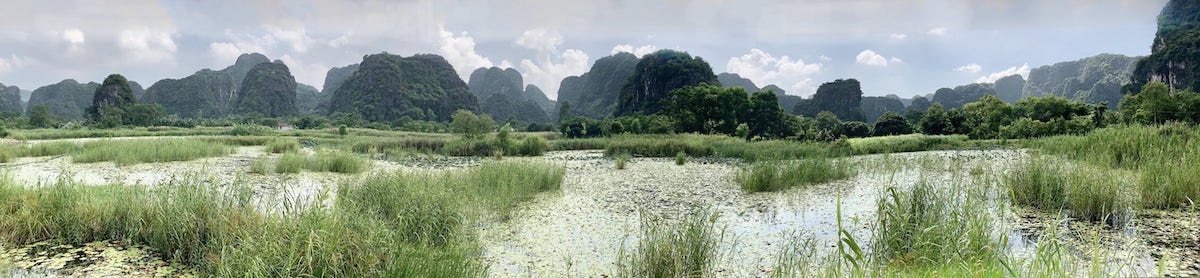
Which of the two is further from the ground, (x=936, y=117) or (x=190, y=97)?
(x=190, y=97)

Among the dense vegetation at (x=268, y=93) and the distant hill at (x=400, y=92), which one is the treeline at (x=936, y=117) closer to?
the distant hill at (x=400, y=92)

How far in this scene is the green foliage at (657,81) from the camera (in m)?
75.4

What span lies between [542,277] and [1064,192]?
524 cm

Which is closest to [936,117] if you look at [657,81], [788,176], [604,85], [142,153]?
[788,176]

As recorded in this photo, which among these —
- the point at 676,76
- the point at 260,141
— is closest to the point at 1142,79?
the point at 676,76

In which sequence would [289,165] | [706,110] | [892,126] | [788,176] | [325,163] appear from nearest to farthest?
[788,176] < [289,165] < [325,163] < [706,110] < [892,126]

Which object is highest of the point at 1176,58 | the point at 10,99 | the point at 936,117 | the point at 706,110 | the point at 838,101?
the point at 10,99

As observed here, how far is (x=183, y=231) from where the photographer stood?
3641 millimetres

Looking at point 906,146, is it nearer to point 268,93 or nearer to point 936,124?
point 936,124

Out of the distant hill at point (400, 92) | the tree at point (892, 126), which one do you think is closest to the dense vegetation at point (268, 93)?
the distant hill at point (400, 92)

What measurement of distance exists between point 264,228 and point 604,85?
117 metres

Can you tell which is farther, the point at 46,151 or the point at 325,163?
the point at 46,151

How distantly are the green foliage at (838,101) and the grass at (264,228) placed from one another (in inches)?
3276

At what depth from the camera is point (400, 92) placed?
282 feet
